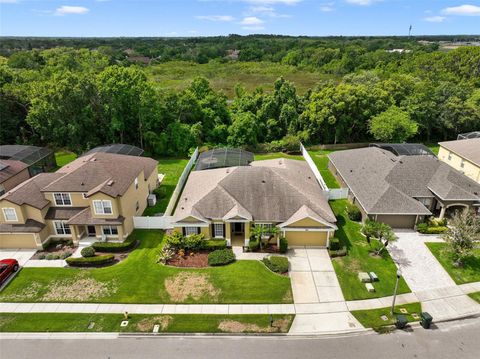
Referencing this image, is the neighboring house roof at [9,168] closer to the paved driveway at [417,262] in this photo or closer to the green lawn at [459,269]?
the paved driveway at [417,262]

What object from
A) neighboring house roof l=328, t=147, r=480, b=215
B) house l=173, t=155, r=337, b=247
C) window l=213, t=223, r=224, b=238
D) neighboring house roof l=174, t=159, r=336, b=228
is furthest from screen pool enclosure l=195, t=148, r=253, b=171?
neighboring house roof l=328, t=147, r=480, b=215

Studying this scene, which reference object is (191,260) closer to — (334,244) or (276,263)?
(276,263)

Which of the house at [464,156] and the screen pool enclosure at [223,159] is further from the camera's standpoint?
the screen pool enclosure at [223,159]

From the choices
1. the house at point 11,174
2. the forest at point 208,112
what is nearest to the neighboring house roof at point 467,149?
the forest at point 208,112

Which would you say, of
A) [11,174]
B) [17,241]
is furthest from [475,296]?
[11,174]

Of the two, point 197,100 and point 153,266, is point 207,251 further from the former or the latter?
point 197,100

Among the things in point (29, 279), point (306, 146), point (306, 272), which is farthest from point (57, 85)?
point (306, 272)
